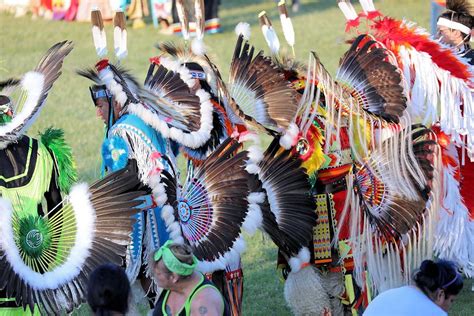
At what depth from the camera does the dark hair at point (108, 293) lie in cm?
306

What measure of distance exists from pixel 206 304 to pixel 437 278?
82 cm

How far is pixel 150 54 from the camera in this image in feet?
43.8

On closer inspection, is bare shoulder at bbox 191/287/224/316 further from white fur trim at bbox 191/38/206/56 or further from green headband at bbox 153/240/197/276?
white fur trim at bbox 191/38/206/56

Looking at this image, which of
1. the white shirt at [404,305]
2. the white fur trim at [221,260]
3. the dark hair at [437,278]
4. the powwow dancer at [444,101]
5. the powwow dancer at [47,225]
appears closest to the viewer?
the white shirt at [404,305]

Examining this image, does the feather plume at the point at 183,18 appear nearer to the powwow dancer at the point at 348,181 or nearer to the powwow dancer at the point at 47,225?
the powwow dancer at the point at 348,181

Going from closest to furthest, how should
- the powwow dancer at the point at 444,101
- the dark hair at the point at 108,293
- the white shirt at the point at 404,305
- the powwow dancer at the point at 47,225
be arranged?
the dark hair at the point at 108,293 < the white shirt at the point at 404,305 < the powwow dancer at the point at 47,225 < the powwow dancer at the point at 444,101

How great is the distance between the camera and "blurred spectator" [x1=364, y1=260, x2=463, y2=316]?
3.24 meters

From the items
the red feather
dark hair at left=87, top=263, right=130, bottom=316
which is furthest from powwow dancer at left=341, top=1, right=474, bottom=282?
dark hair at left=87, top=263, right=130, bottom=316

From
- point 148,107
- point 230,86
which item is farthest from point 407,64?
point 148,107

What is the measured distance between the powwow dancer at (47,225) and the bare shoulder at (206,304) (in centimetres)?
67

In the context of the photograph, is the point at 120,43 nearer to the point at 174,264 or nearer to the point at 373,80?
the point at 373,80

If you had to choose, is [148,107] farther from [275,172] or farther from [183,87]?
[275,172]

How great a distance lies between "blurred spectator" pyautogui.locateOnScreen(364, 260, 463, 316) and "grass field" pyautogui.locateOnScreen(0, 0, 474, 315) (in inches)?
80.3

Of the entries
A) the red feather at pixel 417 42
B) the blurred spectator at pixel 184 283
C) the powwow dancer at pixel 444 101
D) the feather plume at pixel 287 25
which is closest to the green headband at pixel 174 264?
the blurred spectator at pixel 184 283
